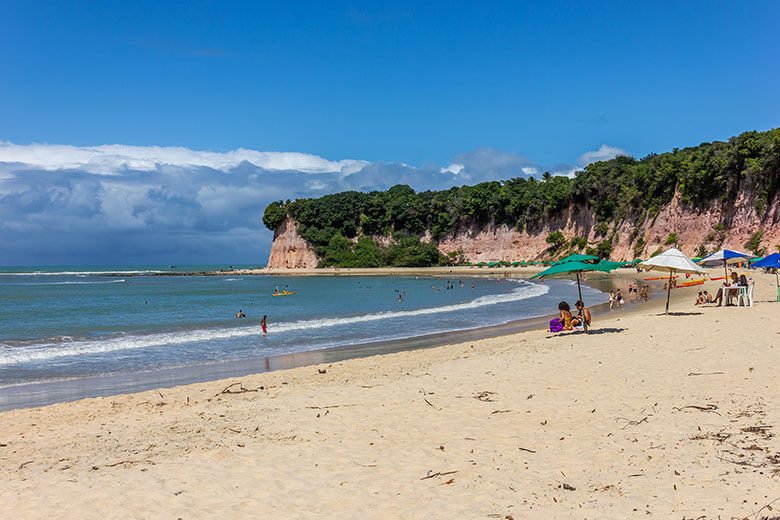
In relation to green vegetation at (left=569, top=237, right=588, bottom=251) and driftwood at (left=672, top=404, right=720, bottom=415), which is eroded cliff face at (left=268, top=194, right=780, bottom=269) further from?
driftwood at (left=672, top=404, right=720, bottom=415)

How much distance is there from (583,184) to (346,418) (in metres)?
80.0

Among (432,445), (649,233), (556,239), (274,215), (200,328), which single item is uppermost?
(274,215)

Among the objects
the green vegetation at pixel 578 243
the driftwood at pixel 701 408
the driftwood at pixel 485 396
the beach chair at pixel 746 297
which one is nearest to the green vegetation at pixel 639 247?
the green vegetation at pixel 578 243

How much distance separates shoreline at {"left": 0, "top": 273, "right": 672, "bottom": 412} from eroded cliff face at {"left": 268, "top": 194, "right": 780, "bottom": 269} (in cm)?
4732

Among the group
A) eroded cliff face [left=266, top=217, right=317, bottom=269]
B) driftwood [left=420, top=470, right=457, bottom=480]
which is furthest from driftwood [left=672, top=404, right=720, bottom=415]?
eroded cliff face [left=266, top=217, right=317, bottom=269]

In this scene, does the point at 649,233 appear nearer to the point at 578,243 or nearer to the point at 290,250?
the point at 578,243

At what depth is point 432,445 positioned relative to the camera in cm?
730

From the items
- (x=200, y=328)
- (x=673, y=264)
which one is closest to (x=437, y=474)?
(x=673, y=264)

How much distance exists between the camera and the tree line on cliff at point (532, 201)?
58969 millimetres

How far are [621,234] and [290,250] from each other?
2381 inches

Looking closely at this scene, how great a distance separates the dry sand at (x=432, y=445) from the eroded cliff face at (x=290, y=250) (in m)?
98.6

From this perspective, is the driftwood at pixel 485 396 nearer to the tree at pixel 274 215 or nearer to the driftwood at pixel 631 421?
the driftwood at pixel 631 421

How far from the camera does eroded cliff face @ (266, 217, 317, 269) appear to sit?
11044 cm

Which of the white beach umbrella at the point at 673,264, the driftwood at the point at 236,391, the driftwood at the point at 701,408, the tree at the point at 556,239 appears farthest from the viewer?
the tree at the point at 556,239
